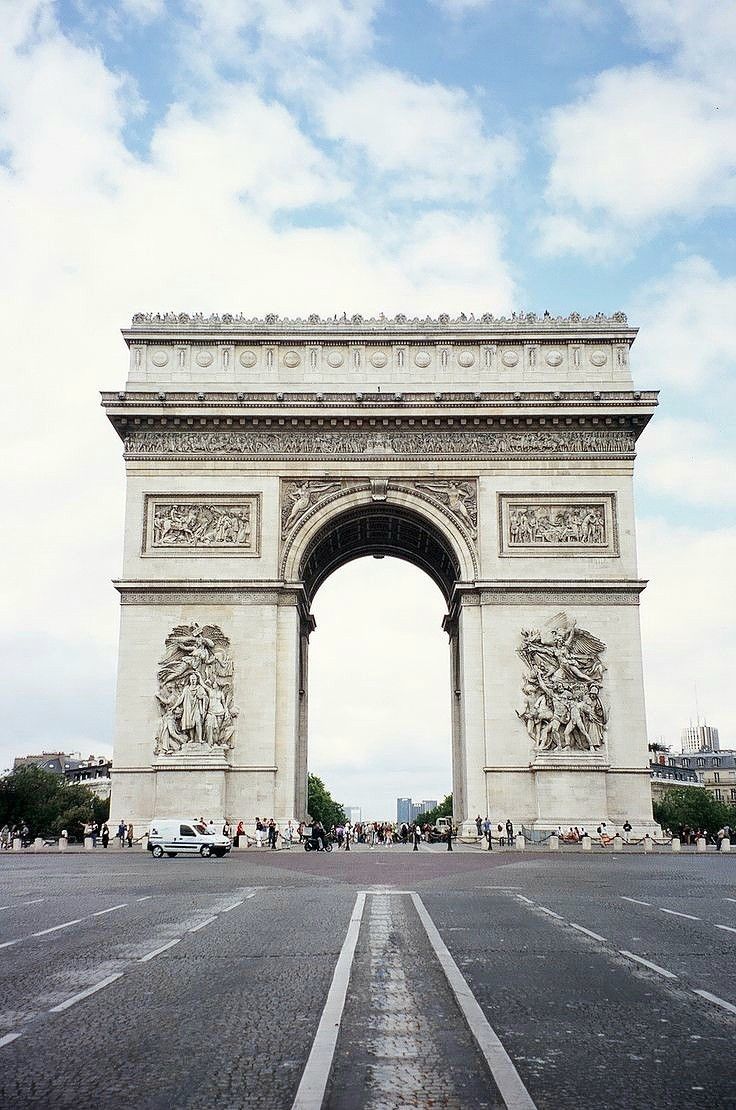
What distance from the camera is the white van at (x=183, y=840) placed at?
1372 inches

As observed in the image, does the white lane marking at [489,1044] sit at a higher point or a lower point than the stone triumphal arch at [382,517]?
lower

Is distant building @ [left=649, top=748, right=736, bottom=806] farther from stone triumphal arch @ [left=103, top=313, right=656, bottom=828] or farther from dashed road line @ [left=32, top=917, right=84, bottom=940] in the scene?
dashed road line @ [left=32, top=917, right=84, bottom=940]

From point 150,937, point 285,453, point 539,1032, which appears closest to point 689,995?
point 539,1032

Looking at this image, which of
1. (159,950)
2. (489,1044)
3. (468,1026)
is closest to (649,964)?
(468,1026)

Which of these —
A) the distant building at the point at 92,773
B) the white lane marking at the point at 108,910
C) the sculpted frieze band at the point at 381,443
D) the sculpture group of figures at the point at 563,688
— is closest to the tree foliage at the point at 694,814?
the sculpture group of figures at the point at 563,688

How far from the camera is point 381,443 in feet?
145

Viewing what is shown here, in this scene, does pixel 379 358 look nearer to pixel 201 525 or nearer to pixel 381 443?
pixel 381 443

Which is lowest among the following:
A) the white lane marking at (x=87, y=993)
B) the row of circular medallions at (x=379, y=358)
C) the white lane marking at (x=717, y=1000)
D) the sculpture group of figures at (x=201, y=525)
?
the white lane marking at (x=717, y=1000)

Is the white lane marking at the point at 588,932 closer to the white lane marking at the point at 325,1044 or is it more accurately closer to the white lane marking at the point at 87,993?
the white lane marking at the point at 325,1044

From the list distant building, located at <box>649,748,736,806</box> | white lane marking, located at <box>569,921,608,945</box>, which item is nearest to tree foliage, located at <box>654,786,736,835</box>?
distant building, located at <box>649,748,736,806</box>

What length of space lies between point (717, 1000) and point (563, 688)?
3335 centimetres

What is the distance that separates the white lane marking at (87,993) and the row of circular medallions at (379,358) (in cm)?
3698

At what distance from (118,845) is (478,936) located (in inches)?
1152

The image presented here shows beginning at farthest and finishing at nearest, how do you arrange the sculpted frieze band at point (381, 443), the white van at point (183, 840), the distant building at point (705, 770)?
1. the distant building at point (705, 770)
2. the sculpted frieze band at point (381, 443)
3. the white van at point (183, 840)
